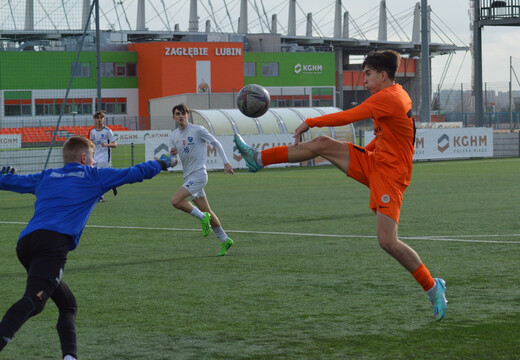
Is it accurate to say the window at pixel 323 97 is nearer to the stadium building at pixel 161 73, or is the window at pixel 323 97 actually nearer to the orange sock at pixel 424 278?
the stadium building at pixel 161 73

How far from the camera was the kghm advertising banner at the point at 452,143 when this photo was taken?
123 feet

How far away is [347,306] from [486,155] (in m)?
32.8

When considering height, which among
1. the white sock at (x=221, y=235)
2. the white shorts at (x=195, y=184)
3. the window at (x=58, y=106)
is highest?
the window at (x=58, y=106)

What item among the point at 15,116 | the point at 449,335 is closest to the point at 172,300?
the point at 449,335

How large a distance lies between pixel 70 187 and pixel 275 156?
2.34 meters

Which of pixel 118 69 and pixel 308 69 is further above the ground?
pixel 308 69

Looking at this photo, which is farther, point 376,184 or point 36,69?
point 36,69

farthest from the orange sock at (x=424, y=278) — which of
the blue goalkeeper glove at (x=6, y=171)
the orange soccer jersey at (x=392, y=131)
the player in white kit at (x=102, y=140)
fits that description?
the player in white kit at (x=102, y=140)

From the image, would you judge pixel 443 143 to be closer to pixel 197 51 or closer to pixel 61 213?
pixel 61 213

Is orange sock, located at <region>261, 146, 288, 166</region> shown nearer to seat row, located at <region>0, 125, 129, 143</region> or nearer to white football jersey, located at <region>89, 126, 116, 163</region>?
white football jersey, located at <region>89, 126, 116, 163</region>

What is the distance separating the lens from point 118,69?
78375 mm

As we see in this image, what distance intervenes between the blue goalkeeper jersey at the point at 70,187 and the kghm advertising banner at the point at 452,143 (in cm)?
3098

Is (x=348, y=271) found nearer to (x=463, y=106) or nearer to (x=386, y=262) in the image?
(x=386, y=262)

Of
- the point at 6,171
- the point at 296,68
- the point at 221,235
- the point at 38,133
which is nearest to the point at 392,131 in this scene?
the point at 6,171
